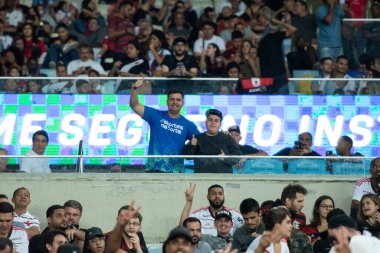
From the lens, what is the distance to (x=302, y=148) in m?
24.0

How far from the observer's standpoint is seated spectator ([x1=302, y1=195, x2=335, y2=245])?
20.7 metres

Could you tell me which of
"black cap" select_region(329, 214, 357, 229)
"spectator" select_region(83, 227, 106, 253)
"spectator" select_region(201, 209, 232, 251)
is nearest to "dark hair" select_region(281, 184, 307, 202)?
"spectator" select_region(201, 209, 232, 251)

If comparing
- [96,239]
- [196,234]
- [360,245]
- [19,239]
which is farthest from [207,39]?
[360,245]

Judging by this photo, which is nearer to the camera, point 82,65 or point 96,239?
point 96,239

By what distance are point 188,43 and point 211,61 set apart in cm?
166

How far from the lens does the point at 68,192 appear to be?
2311 cm

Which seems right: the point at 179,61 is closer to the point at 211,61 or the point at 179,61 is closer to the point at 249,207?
the point at 211,61

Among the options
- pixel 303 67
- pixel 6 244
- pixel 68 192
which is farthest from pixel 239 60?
pixel 6 244

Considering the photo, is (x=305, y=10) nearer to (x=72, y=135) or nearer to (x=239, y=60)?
(x=239, y=60)

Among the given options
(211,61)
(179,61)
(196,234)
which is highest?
(211,61)

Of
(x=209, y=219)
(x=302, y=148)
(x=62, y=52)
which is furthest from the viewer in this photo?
(x=62, y=52)

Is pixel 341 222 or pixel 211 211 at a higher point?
pixel 211 211

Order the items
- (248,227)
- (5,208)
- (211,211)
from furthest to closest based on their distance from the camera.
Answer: (211,211) → (248,227) → (5,208)

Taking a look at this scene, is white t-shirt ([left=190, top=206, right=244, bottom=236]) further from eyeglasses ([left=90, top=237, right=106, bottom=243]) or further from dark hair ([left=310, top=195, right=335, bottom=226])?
eyeglasses ([left=90, top=237, right=106, bottom=243])
